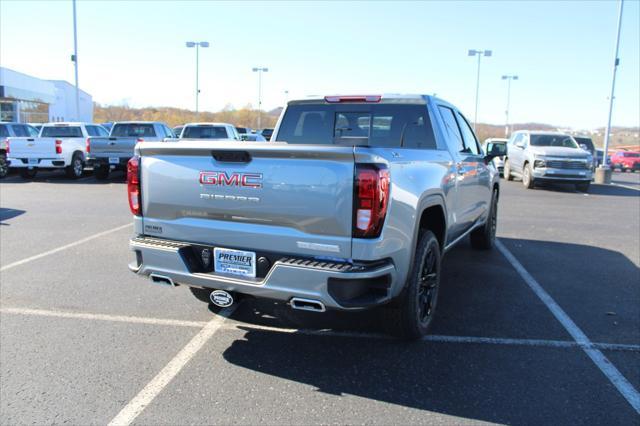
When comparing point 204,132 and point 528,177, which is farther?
point 528,177

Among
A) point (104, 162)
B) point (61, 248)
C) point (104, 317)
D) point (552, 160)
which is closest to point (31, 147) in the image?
point (104, 162)

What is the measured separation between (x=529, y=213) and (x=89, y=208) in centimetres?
963

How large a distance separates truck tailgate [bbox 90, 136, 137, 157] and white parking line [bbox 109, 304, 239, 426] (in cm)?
1300

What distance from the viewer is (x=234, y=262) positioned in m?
3.56

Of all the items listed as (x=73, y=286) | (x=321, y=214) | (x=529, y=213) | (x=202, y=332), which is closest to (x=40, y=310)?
(x=73, y=286)

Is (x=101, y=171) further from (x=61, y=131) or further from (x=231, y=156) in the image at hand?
(x=231, y=156)

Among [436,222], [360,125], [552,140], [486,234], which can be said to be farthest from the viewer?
[552,140]

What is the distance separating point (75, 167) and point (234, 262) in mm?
15797

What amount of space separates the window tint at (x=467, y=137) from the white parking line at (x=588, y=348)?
64.9 inches

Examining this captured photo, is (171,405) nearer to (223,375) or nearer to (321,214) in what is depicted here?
(223,375)

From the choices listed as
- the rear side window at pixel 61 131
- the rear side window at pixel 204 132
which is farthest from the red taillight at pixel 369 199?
the rear side window at pixel 61 131

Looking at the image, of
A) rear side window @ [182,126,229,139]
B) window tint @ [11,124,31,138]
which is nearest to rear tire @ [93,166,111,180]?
rear side window @ [182,126,229,139]

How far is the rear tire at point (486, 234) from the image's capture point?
288 inches

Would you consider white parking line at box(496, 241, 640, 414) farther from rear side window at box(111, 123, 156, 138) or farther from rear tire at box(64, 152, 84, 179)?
rear tire at box(64, 152, 84, 179)
